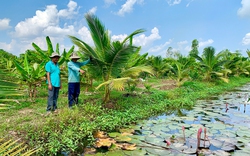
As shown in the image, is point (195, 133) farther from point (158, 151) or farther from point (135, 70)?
point (135, 70)

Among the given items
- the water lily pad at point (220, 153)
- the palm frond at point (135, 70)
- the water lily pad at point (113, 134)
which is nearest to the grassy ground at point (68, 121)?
the water lily pad at point (113, 134)

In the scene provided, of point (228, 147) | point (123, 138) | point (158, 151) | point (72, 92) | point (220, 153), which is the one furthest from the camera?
point (72, 92)

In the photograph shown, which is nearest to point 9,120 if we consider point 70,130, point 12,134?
point 12,134

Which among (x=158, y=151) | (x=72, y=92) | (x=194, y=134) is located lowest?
(x=158, y=151)

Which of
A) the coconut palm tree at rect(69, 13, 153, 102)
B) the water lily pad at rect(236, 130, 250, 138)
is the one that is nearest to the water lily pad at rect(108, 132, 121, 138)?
the coconut palm tree at rect(69, 13, 153, 102)

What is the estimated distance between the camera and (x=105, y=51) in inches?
225

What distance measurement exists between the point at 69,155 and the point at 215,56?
1167cm

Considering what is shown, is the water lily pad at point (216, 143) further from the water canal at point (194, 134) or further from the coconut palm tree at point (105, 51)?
the coconut palm tree at point (105, 51)

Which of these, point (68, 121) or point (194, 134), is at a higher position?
point (68, 121)

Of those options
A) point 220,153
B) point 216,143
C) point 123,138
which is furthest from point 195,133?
point 123,138

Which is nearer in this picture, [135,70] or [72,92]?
[72,92]

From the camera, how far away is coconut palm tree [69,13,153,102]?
562 cm

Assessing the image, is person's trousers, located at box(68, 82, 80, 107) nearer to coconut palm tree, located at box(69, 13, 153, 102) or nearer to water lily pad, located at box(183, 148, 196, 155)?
coconut palm tree, located at box(69, 13, 153, 102)

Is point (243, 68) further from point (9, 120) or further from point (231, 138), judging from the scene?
point (9, 120)
